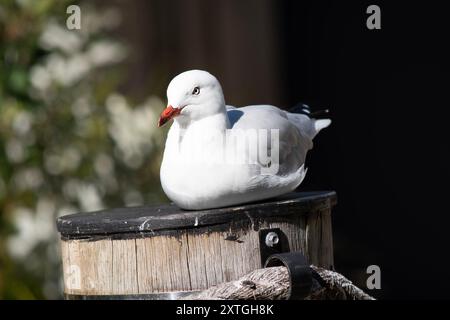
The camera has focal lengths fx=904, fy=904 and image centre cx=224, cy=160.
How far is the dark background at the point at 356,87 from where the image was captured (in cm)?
459

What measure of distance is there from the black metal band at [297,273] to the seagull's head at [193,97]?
1.38 ft

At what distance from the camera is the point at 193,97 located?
90.2 inches

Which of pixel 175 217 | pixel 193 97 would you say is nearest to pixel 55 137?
pixel 193 97

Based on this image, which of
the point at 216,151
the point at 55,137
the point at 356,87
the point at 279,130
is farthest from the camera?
the point at 356,87

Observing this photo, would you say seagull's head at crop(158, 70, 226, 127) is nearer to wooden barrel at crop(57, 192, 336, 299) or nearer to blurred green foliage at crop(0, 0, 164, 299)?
wooden barrel at crop(57, 192, 336, 299)

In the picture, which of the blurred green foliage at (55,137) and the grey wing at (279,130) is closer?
the grey wing at (279,130)

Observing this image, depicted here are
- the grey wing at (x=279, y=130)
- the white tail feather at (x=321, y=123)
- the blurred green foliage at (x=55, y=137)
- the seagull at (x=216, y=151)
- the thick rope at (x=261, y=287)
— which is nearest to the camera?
the thick rope at (x=261, y=287)

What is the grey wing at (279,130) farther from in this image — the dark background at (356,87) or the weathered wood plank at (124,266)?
the dark background at (356,87)

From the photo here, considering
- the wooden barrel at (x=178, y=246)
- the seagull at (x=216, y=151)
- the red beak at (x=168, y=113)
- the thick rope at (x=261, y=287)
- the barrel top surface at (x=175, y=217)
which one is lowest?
the thick rope at (x=261, y=287)

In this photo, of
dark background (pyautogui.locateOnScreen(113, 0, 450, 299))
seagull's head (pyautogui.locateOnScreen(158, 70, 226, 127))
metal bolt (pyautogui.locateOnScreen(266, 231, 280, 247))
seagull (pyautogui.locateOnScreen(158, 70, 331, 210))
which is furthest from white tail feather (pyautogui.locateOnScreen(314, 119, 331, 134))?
dark background (pyautogui.locateOnScreen(113, 0, 450, 299))

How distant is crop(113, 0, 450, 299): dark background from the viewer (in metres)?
4.59

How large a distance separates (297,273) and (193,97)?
0.52 m

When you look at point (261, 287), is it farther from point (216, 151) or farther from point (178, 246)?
point (216, 151)

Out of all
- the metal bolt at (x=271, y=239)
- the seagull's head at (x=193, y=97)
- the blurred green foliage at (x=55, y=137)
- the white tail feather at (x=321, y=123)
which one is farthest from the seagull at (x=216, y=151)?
the blurred green foliage at (x=55, y=137)
